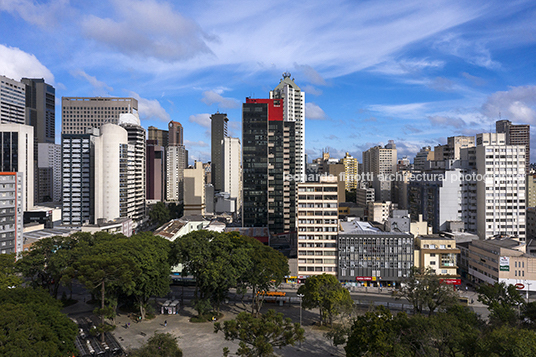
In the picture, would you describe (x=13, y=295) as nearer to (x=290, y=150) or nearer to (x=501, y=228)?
(x=290, y=150)

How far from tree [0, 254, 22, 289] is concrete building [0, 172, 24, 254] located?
2222 centimetres

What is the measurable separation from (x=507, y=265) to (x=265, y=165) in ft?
224

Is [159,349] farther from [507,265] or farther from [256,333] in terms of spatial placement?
[507,265]

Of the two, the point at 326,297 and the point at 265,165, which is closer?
the point at 326,297

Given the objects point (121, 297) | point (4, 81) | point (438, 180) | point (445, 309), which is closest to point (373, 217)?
point (438, 180)

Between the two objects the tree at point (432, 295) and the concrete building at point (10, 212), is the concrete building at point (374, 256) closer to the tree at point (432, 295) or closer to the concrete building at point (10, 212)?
the tree at point (432, 295)

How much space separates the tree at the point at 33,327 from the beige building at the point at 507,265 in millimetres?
73454

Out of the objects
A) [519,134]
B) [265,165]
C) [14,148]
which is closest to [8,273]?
[265,165]

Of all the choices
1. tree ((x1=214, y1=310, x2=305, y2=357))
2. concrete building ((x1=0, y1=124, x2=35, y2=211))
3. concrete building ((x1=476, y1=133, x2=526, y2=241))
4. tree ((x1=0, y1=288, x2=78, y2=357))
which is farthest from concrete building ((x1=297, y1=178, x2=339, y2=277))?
concrete building ((x1=0, y1=124, x2=35, y2=211))

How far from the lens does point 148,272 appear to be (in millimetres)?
55219

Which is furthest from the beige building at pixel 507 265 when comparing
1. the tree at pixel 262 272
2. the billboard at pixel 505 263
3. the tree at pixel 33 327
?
the tree at pixel 33 327

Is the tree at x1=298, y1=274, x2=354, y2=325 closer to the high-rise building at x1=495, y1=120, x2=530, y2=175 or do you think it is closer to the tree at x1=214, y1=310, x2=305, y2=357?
the tree at x1=214, y1=310, x2=305, y2=357

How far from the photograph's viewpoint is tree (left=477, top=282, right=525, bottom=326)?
45.0m

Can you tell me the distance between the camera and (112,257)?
165ft
